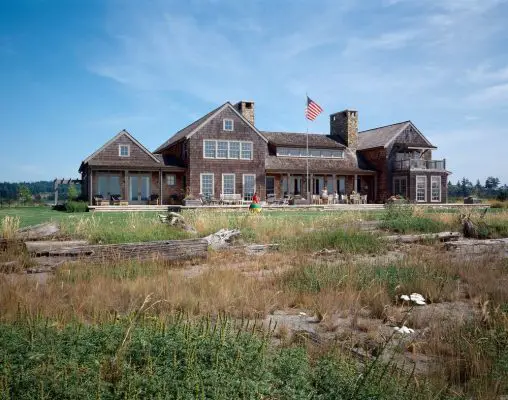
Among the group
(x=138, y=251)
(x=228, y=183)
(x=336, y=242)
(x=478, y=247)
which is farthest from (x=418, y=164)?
(x=138, y=251)

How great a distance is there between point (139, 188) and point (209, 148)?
6.57 metres

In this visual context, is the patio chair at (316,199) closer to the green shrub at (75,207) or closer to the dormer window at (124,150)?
the dormer window at (124,150)

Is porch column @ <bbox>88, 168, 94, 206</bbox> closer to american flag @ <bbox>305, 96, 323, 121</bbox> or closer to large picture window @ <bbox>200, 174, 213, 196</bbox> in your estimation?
large picture window @ <bbox>200, 174, 213, 196</bbox>

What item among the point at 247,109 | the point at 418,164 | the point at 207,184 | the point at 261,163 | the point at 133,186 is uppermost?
the point at 247,109

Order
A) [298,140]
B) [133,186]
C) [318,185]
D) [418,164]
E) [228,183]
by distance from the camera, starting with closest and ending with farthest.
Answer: [133,186] → [228,183] → [298,140] → [318,185] → [418,164]

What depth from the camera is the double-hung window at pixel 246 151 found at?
120 feet

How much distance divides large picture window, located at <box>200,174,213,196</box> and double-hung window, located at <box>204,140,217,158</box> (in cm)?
166

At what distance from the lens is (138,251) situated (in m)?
8.65

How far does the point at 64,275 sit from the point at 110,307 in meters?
2.17

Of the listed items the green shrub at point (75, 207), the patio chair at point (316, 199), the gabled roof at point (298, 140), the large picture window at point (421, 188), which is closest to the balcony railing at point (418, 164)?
the large picture window at point (421, 188)

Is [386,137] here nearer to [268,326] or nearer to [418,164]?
[418,164]

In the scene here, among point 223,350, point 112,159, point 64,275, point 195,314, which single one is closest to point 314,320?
point 195,314

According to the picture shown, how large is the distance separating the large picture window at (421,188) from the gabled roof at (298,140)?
8.04 metres

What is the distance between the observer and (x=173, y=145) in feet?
130
